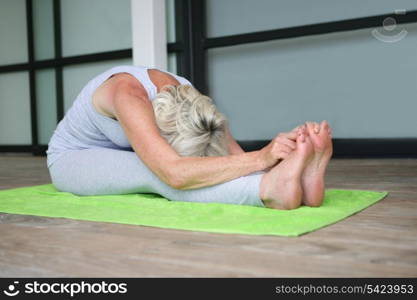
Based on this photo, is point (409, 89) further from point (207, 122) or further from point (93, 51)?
point (93, 51)

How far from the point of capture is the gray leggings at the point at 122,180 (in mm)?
1490

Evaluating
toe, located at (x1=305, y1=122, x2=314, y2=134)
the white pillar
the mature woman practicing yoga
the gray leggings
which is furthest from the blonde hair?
the white pillar

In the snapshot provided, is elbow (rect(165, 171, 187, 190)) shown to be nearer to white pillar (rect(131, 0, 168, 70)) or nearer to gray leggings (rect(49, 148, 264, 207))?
gray leggings (rect(49, 148, 264, 207))

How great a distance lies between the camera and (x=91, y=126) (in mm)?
1844

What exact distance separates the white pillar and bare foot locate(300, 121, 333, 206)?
284 cm

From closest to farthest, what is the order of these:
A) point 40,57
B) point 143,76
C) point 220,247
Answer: point 220,247 < point 143,76 < point 40,57

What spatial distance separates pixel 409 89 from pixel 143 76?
2096 mm

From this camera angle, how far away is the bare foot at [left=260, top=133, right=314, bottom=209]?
4.42ft

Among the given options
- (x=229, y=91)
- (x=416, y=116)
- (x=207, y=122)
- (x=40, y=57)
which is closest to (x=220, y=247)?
(x=207, y=122)

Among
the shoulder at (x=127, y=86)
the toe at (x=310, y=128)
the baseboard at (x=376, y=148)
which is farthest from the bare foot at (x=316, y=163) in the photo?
the baseboard at (x=376, y=148)

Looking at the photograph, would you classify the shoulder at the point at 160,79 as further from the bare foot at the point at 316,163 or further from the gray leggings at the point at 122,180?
the bare foot at the point at 316,163

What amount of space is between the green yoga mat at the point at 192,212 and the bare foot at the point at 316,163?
0.12ft

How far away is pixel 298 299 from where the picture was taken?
807mm

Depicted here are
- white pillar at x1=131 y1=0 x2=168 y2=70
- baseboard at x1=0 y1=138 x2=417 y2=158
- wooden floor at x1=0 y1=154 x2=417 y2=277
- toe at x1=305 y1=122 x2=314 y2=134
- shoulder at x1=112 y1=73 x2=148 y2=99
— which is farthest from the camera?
white pillar at x1=131 y1=0 x2=168 y2=70
